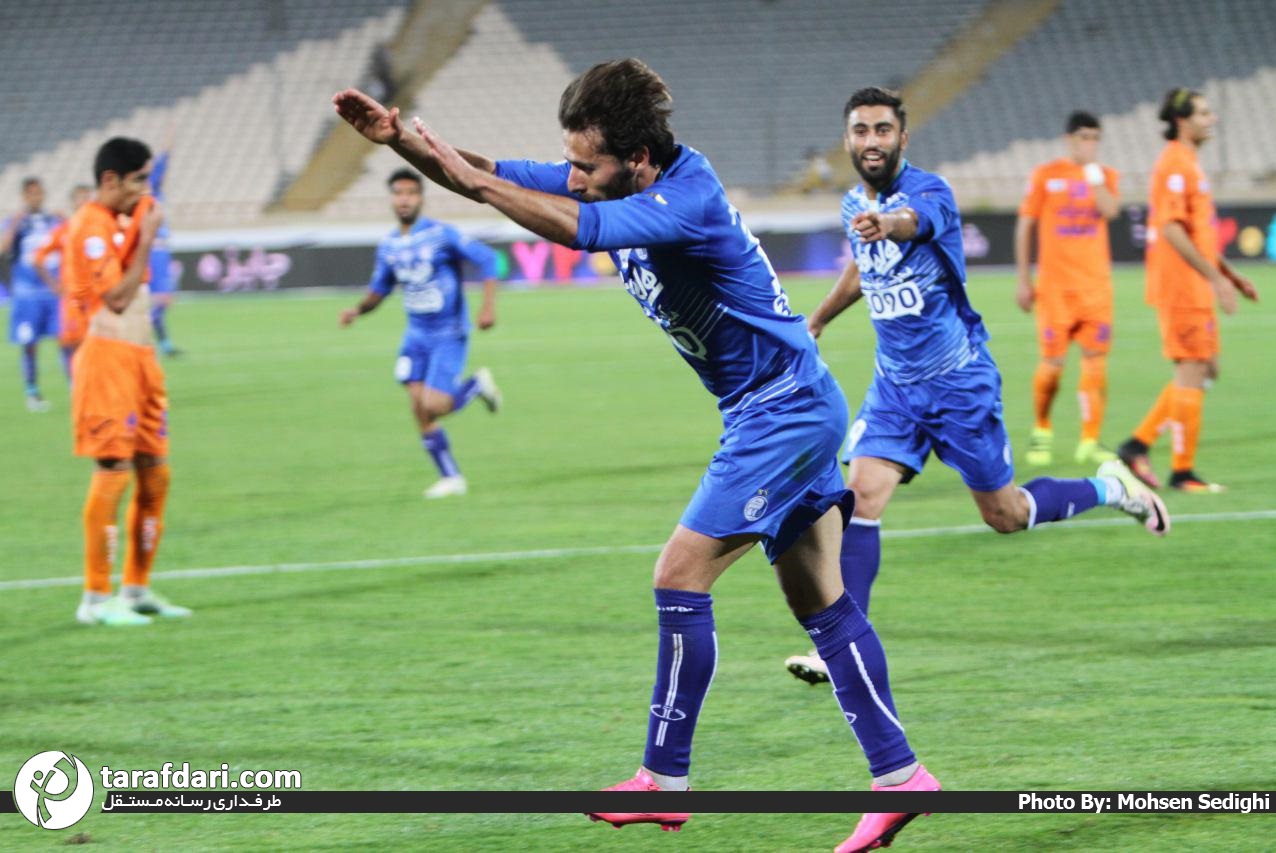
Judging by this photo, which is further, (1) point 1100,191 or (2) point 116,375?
(1) point 1100,191

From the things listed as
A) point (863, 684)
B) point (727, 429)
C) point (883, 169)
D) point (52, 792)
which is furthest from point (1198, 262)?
point (52, 792)

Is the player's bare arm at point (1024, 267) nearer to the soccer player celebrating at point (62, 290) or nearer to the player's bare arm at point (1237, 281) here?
the player's bare arm at point (1237, 281)

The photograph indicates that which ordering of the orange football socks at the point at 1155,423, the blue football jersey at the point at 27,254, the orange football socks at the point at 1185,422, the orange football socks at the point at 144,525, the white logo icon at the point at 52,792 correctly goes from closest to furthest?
the white logo icon at the point at 52,792, the orange football socks at the point at 144,525, the orange football socks at the point at 1185,422, the orange football socks at the point at 1155,423, the blue football jersey at the point at 27,254

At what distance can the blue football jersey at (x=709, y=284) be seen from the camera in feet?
12.7

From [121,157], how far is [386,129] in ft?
11.8

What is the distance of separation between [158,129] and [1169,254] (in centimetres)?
3474

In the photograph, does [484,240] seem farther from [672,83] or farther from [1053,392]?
[1053,392]

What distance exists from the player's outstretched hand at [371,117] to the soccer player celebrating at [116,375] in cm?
336

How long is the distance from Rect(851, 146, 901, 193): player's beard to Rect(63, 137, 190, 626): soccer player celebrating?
3024 mm

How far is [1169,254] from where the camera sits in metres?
9.88

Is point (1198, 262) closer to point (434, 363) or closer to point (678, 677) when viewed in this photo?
point (434, 363)

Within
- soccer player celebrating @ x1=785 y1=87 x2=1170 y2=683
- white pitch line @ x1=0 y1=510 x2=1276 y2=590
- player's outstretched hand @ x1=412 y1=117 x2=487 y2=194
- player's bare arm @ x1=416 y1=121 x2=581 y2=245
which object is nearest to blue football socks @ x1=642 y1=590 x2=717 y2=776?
player's bare arm @ x1=416 y1=121 x2=581 y2=245

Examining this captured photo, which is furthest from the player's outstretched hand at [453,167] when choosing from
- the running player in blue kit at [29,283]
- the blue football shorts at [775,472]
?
the running player in blue kit at [29,283]

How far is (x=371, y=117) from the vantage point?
3943 millimetres
